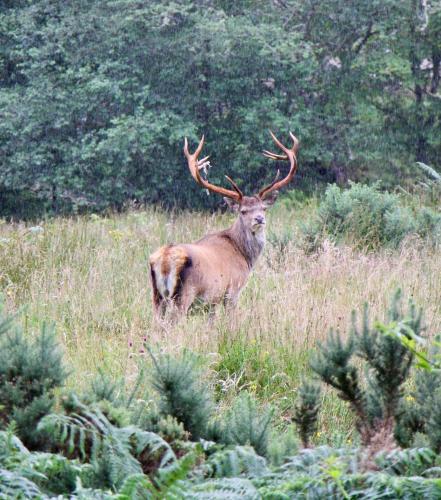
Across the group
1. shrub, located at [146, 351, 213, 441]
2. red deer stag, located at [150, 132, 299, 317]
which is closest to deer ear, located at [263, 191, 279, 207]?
red deer stag, located at [150, 132, 299, 317]

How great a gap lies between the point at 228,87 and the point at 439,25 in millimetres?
3750

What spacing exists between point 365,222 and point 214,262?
11.0 ft

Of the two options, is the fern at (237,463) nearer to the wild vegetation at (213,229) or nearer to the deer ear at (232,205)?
the wild vegetation at (213,229)

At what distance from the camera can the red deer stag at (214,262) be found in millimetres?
7719

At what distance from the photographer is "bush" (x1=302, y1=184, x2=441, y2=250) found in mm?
10992

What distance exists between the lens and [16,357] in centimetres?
362

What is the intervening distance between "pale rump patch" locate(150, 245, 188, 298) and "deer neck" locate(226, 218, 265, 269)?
156cm

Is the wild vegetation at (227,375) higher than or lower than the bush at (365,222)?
higher

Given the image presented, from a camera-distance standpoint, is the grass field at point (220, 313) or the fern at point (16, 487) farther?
the grass field at point (220, 313)

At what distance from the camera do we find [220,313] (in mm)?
7137

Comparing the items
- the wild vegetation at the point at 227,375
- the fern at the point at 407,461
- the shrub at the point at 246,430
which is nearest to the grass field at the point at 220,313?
the wild vegetation at the point at 227,375

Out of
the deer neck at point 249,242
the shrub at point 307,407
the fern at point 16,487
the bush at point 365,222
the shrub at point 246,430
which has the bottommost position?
the bush at point 365,222

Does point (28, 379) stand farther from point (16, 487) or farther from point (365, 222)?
point (365, 222)

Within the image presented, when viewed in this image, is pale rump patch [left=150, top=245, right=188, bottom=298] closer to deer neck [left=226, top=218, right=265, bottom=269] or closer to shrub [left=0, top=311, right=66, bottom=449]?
deer neck [left=226, top=218, right=265, bottom=269]
